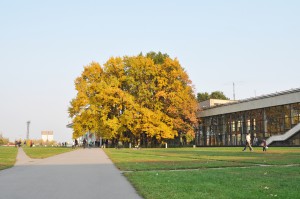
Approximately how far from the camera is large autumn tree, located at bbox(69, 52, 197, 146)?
56188 millimetres

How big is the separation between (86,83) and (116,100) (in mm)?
7022

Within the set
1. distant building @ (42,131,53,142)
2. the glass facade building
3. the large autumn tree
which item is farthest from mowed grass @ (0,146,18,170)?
distant building @ (42,131,53,142)

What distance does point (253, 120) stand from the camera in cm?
5772

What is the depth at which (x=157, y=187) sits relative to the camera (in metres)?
9.53

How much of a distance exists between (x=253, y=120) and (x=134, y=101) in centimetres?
1895

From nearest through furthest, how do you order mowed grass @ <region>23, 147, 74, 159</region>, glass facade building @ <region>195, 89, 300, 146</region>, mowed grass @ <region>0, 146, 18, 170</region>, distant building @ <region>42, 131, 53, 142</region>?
mowed grass @ <region>0, 146, 18, 170</region> → mowed grass @ <region>23, 147, 74, 159</region> → glass facade building @ <region>195, 89, 300, 146</region> → distant building @ <region>42, 131, 53, 142</region>

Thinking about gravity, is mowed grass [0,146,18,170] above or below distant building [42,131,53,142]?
below

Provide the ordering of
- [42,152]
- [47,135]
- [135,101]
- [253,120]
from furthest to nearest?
[47,135]
[135,101]
[253,120]
[42,152]

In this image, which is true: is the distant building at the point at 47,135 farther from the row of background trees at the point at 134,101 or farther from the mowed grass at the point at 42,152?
the mowed grass at the point at 42,152

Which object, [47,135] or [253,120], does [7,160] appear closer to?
[253,120]

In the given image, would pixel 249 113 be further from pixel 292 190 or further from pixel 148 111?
pixel 292 190

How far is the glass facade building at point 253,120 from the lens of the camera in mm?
50469

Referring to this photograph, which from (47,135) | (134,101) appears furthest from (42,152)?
(47,135)

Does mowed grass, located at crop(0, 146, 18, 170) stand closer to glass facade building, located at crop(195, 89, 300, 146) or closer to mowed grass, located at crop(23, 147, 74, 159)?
mowed grass, located at crop(23, 147, 74, 159)
